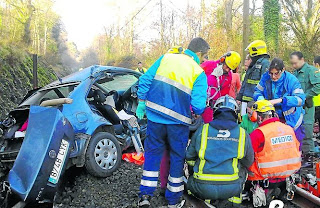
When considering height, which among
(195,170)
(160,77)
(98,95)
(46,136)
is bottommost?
(195,170)

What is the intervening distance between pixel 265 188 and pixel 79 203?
228 cm

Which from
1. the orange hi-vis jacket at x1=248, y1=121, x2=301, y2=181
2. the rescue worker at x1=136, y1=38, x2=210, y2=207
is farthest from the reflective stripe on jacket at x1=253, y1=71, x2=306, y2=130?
the rescue worker at x1=136, y1=38, x2=210, y2=207

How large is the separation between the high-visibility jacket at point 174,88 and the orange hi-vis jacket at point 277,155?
905mm

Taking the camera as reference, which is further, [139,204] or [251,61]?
[251,61]

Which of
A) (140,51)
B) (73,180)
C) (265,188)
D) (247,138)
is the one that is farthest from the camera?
(140,51)

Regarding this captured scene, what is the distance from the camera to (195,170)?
3.53 m

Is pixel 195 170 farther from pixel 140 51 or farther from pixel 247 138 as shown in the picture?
pixel 140 51

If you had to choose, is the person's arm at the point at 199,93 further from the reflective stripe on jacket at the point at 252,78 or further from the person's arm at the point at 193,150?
the reflective stripe on jacket at the point at 252,78

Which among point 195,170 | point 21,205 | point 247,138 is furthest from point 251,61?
point 21,205

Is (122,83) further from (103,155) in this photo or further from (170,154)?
(170,154)

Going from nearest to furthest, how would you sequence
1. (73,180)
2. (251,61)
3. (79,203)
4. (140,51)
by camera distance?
(79,203) → (73,180) → (251,61) → (140,51)

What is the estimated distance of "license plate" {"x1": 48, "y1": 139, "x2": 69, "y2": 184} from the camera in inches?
148

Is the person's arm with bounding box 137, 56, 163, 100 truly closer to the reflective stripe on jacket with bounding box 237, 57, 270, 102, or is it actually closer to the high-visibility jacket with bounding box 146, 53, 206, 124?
the high-visibility jacket with bounding box 146, 53, 206, 124

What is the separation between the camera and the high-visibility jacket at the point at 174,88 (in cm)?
358
